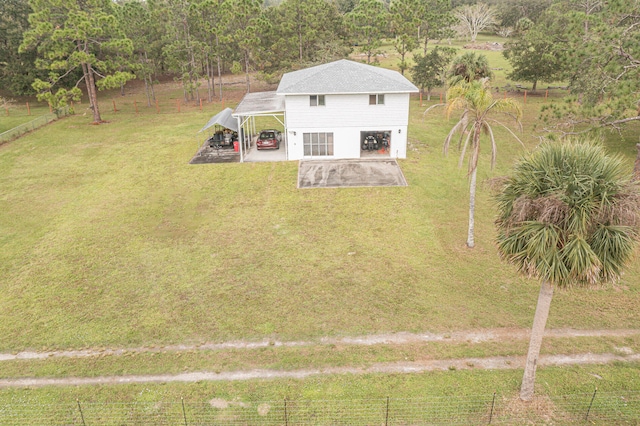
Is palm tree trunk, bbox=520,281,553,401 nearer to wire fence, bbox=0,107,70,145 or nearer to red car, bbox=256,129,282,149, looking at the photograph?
red car, bbox=256,129,282,149

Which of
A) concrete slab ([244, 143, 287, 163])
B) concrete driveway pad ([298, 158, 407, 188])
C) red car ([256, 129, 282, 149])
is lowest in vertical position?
concrete driveway pad ([298, 158, 407, 188])

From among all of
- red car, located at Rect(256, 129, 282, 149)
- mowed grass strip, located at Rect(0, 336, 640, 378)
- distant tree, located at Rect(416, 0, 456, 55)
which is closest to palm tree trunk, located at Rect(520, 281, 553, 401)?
mowed grass strip, located at Rect(0, 336, 640, 378)

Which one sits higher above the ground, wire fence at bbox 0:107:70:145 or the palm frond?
the palm frond

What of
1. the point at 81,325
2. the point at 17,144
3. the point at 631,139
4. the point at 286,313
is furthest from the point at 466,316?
the point at 17,144

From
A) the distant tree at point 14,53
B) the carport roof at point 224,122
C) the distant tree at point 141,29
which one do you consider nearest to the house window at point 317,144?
the carport roof at point 224,122

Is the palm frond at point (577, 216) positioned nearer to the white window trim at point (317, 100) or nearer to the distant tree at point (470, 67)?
the white window trim at point (317, 100)

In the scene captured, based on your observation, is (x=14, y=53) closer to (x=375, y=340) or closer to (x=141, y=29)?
(x=141, y=29)

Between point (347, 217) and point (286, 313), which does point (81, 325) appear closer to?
point (286, 313)

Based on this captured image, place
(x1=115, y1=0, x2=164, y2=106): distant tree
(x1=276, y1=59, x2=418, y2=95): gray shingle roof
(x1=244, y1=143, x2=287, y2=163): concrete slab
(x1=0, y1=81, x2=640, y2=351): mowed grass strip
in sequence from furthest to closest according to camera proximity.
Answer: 1. (x1=115, y1=0, x2=164, y2=106): distant tree
2. (x1=244, y1=143, x2=287, y2=163): concrete slab
3. (x1=276, y1=59, x2=418, y2=95): gray shingle roof
4. (x1=0, y1=81, x2=640, y2=351): mowed grass strip

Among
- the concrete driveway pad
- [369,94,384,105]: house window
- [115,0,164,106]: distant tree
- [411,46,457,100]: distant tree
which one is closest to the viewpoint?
the concrete driveway pad
